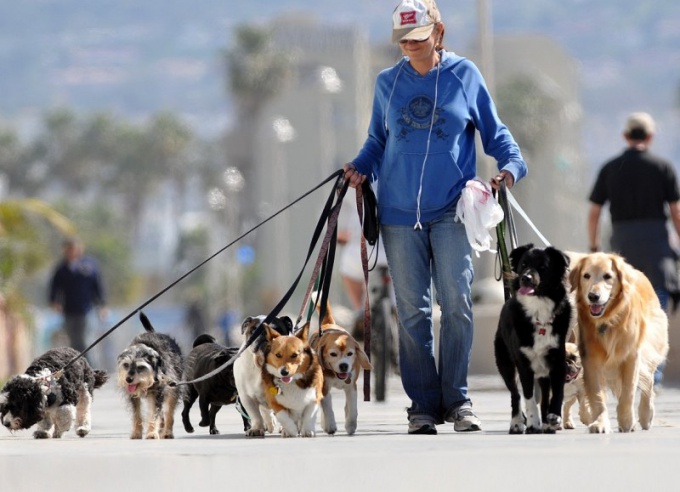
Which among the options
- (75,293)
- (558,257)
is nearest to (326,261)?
(558,257)

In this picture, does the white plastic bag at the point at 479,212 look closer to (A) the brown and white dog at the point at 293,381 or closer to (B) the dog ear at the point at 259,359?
(A) the brown and white dog at the point at 293,381

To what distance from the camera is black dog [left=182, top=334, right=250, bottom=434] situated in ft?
34.2

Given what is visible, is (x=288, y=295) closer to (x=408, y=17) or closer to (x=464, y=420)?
(x=464, y=420)

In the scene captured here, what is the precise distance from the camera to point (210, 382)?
10508mm

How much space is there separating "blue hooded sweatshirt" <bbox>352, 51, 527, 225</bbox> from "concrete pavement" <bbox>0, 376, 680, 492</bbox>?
48.9 inches

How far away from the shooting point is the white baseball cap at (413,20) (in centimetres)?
953

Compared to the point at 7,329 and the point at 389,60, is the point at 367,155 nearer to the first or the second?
the point at 7,329

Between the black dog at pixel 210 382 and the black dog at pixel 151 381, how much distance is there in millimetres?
434

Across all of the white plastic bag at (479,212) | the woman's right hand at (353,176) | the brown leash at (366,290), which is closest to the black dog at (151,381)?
the brown leash at (366,290)

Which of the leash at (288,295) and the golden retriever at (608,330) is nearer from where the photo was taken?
the golden retriever at (608,330)

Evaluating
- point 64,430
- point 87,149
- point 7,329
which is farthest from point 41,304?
point 64,430

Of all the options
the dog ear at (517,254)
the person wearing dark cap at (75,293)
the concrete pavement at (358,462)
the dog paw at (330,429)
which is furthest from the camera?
the person wearing dark cap at (75,293)

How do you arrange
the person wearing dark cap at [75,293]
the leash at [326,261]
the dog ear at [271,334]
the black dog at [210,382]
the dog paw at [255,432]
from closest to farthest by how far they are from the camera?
the dog ear at [271,334] → the dog paw at [255,432] → the leash at [326,261] → the black dog at [210,382] → the person wearing dark cap at [75,293]

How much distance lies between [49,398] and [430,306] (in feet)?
7.34
